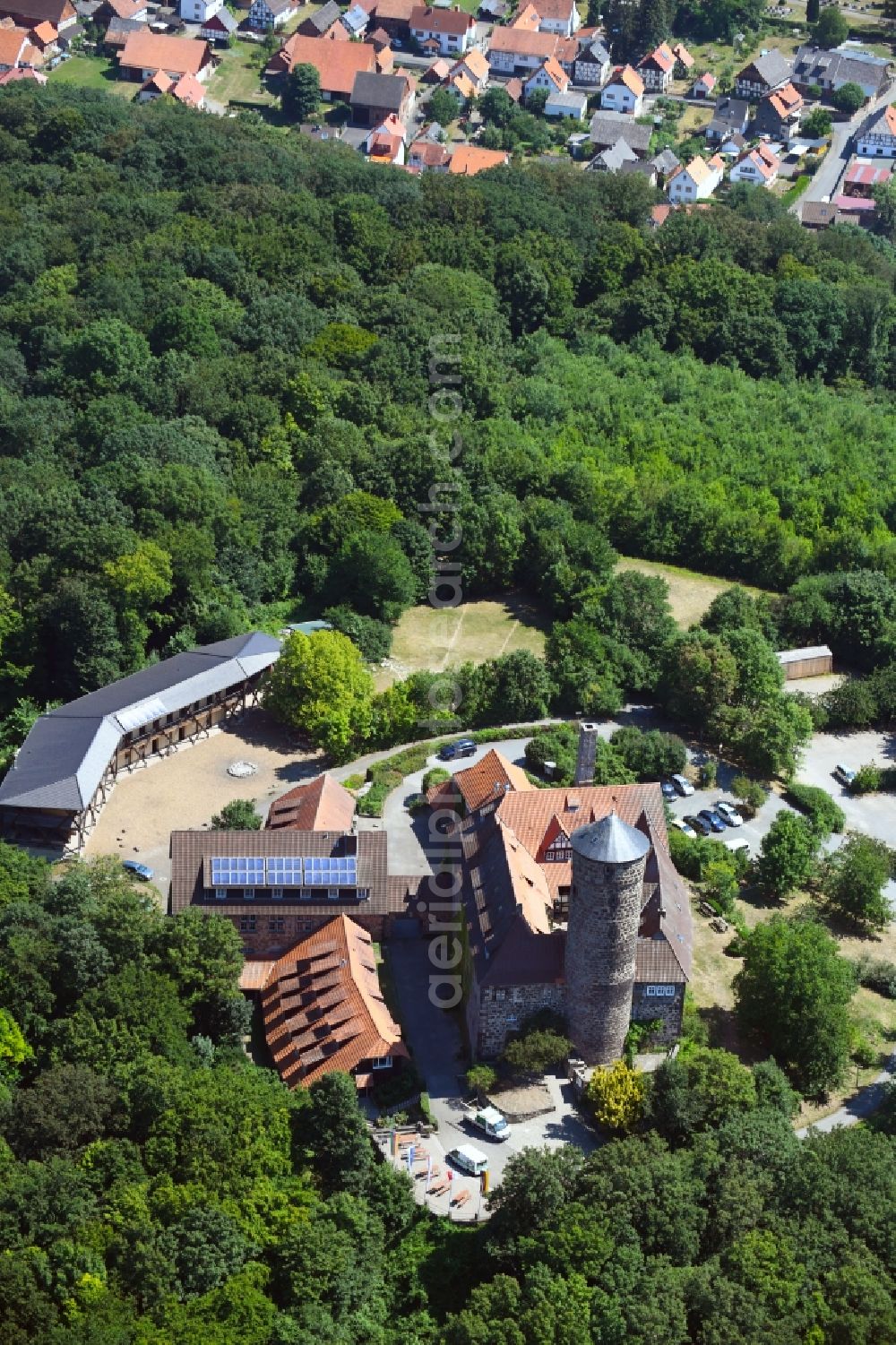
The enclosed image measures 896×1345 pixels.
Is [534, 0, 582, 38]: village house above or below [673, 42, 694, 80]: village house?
above

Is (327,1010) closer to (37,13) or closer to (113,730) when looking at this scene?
(113,730)

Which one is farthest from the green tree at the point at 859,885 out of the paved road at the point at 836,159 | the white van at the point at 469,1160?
the paved road at the point at 836,159

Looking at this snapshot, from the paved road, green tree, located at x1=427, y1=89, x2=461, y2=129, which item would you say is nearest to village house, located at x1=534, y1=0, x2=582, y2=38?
green tree, located at x1=427, y1=89, x2=461, y2=129

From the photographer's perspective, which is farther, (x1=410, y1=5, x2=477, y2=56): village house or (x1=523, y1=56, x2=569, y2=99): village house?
(x1=410, y1=5, x2=477, y2=56): village house

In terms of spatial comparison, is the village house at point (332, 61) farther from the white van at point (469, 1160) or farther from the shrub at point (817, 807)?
the white van at point (469, 1160)

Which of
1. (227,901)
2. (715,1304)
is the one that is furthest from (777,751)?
(715,1304)

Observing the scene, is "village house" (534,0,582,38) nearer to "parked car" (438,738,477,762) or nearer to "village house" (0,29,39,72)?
"village house" (0,29,39,72)

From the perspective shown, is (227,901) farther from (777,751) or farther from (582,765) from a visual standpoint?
(777,751)
